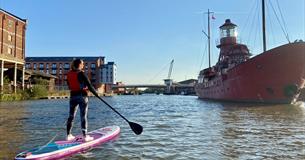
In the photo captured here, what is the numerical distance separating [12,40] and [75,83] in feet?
189

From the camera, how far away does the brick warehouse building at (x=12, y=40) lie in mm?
55344

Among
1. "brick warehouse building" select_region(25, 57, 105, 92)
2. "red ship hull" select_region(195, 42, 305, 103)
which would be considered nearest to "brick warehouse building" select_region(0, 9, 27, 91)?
"red ship hull" select_region(195, 42, 305, 103)

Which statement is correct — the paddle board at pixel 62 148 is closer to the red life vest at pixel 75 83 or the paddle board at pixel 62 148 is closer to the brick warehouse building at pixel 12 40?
the red life vest at pixel 75 83

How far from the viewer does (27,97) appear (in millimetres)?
55938

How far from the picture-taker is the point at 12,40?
5950cm

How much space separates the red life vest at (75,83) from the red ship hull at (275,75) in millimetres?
25367

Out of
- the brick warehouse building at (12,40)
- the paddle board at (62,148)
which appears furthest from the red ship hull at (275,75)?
the brick warehouse building at (12,40)

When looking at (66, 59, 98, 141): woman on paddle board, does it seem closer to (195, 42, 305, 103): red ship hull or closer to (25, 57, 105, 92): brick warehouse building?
(195, 42, 305, 103): red ship hull

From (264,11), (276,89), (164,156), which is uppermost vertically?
(264,11)

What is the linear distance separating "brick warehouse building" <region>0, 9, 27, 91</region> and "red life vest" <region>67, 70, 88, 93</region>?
48115mm

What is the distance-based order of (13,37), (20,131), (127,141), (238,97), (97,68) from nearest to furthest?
(127,141)
(20,131)
(238,97)
(13,37)
(97,68)

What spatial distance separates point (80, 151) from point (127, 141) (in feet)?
6.35

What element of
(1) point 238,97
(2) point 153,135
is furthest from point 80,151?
(1) point 238,97

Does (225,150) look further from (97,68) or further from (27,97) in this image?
(97,68)
